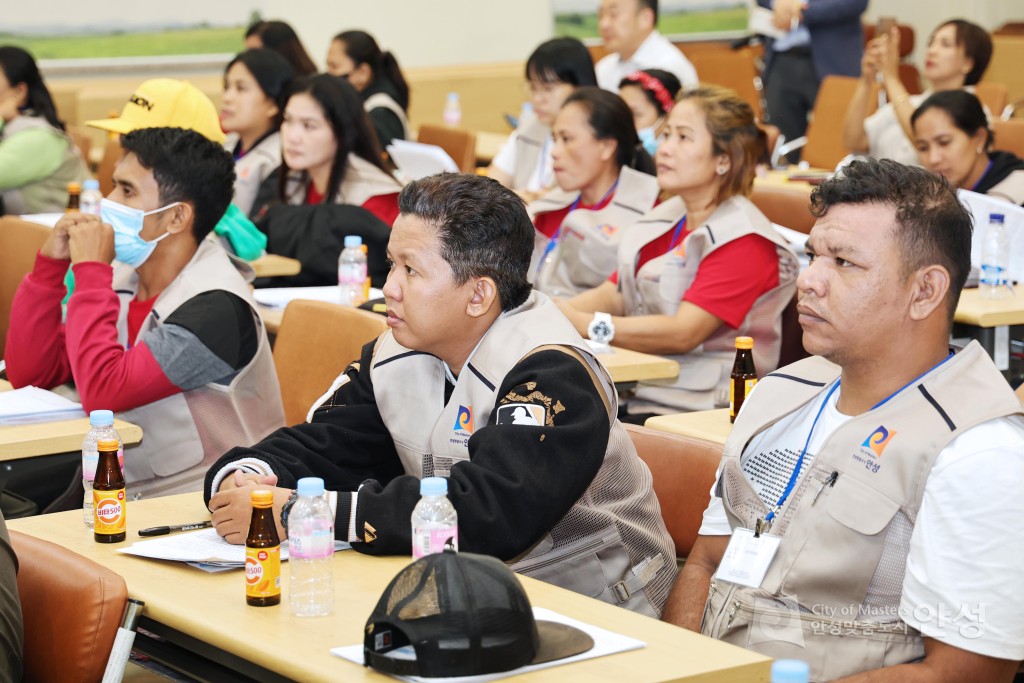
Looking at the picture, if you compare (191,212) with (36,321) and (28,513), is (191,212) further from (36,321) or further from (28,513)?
(28,513)

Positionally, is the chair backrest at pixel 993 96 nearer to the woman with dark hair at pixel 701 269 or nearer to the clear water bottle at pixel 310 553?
the woman with dark hair at pixel 701 269

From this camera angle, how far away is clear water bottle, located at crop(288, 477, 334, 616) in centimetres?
195

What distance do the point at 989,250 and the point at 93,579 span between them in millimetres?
3242

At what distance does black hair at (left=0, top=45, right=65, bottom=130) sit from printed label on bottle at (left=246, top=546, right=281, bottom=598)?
5121 mm

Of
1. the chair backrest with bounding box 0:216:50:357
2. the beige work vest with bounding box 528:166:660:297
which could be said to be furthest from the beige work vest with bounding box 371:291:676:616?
the beige work vest with bounding box 528:166:660:297

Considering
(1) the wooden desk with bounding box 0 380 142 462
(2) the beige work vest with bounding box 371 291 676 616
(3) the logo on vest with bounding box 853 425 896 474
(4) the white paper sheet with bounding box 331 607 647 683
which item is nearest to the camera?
(4) the white paper sheet with bounding box 331 607 647 683

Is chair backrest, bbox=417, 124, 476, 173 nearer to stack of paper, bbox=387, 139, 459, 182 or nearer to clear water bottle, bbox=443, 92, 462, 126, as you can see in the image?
stack of paper, bbox=387, 139, 459, 182

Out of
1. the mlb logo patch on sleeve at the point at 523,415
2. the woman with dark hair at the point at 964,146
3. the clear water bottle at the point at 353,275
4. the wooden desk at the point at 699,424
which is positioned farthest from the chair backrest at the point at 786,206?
the mlb logo patch on sleeve at the point at 523,415

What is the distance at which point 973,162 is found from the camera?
5.35m

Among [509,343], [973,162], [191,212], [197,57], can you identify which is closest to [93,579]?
[509,343]

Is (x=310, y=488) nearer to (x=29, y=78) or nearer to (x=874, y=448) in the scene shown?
(x=874, y=448)

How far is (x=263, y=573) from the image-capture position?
6.43 feet

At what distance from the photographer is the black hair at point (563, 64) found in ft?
22.0

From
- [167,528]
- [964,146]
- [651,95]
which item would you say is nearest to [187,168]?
[167,528]
